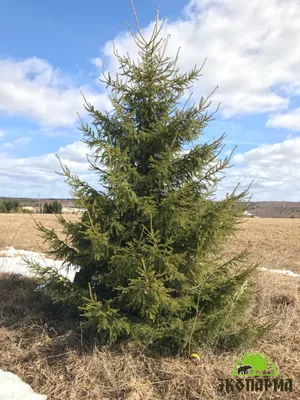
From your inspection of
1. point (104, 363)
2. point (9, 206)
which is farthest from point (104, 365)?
point (9, 206)

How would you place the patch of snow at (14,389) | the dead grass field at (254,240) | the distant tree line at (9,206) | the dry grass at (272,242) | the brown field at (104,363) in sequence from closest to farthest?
the patch of snow at (14,389), the brown field at (104,363), the dead grass field at (254,240), the dry grass at (272,242), the distant tree line at (9,206)

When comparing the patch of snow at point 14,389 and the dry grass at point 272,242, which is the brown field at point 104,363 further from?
the dry grass at point 272,242

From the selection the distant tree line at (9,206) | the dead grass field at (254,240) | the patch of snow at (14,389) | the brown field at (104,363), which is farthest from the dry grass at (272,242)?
the distant tree line at (9,206)

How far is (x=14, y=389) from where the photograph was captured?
121 inches

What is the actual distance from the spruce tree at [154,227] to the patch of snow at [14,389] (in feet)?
2.91

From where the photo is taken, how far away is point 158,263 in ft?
12.5

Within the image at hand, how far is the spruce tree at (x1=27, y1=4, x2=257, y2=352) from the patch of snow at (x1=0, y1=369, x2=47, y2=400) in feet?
2.91

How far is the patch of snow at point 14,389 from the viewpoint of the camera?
9.67ft

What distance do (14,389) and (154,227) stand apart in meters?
2.16

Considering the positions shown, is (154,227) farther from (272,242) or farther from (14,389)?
(272,242)

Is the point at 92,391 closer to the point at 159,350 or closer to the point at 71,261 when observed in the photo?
the point at 159,350

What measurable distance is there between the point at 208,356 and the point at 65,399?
1.60m

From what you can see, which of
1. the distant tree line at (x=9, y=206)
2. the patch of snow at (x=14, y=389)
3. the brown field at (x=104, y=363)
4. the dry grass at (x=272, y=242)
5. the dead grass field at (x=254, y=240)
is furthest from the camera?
the distant tree line at (x=9, y=206)

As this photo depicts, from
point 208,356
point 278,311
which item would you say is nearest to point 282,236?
point 278,311
